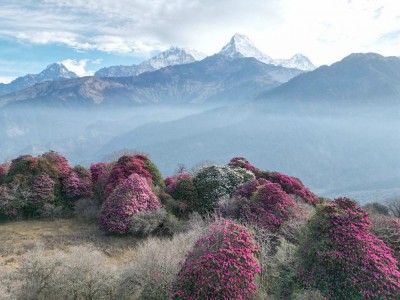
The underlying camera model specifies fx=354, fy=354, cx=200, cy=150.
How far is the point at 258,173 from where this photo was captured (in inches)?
1553

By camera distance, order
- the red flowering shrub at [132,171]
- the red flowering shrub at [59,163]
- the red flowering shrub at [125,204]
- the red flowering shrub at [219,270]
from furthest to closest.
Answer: the red flowering shrub at [59,163] < the red flowering shrub at [132,171] < the red flowering shrub at [125,204] < the red flowering shrub at [219,270]

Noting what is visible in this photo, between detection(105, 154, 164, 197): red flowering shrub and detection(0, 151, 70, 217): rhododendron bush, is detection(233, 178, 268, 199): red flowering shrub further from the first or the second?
detection(0, 151, 70, 217): rhododendron bush

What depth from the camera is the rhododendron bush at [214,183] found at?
32344mm

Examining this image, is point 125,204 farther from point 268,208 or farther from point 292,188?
point 292,188

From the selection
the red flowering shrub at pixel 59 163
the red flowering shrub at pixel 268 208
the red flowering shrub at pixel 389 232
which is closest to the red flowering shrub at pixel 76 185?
the red flowering shrub at pixel 59 163

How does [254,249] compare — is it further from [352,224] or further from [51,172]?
[51,172]

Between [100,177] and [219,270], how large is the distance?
78.1 feet

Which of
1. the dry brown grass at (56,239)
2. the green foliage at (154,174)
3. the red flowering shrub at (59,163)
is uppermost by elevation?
the red flowering shrub at (59,163)

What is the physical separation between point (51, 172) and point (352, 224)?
88.7 feet

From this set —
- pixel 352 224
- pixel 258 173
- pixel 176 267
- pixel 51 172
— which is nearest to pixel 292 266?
pixel 352 224

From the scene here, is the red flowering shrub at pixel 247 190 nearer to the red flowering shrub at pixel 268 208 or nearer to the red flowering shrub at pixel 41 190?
the red flowering shrub at pixel 268 208

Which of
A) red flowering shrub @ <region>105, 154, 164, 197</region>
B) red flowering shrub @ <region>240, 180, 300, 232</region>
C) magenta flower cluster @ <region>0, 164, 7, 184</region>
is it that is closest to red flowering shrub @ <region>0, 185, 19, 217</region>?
magenta flower cluster @ <region>0, 164, 7, 184</region>

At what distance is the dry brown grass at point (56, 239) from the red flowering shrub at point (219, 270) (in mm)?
8746

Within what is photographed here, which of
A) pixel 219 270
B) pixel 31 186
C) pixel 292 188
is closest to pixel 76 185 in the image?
pixel 31 186
